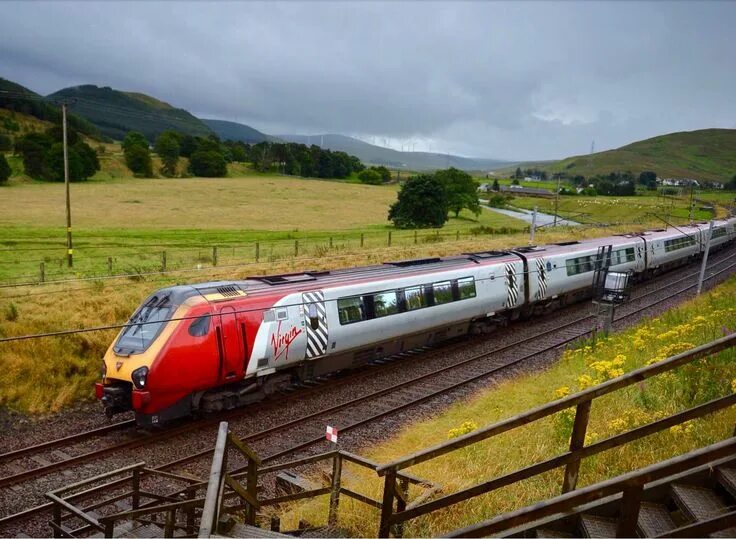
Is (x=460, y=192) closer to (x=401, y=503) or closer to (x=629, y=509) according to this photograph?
(x=401, y=503)

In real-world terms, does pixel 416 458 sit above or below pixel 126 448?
above

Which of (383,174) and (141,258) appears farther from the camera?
(383,174)

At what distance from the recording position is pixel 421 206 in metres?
64.6

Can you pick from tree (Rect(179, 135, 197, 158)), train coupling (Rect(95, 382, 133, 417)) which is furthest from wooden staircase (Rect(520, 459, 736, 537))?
tree (Rect(179, 135, 197, 158))

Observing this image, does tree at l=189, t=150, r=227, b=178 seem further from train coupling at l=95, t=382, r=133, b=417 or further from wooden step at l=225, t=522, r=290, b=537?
wooden step at l=225, t=522, r=290, b=537

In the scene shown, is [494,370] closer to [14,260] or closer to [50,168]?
[14,260]

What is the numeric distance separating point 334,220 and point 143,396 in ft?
176

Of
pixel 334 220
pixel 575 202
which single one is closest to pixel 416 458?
pixel 334 220

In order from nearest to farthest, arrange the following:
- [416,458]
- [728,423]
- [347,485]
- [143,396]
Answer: [416,458], [728,423], [347,485], [143,396]

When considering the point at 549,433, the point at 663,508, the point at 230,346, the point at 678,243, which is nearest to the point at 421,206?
the point at 678,243

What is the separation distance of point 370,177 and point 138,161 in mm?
47850

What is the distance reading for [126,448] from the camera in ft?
43.0

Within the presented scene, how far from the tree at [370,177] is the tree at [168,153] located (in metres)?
37.6

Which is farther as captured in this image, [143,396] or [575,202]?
[575,202]
